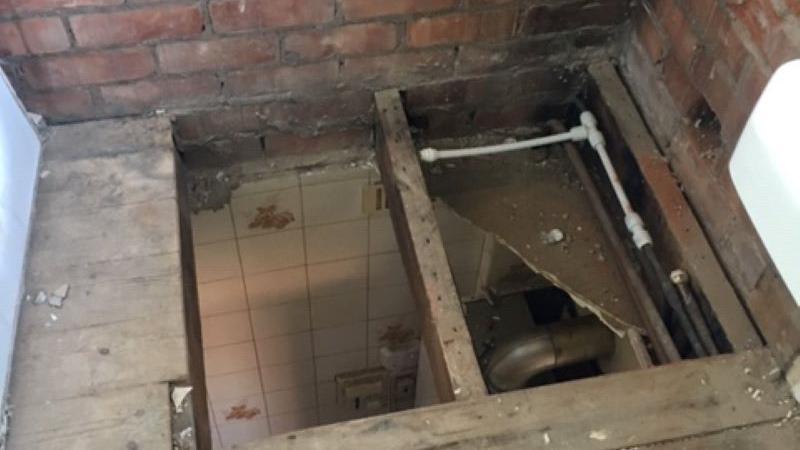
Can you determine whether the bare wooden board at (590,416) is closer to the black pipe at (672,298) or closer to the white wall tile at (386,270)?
the black pipe at (672,298)

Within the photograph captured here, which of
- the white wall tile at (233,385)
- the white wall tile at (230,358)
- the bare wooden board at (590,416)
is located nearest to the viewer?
the bare wooden board at (590,416)

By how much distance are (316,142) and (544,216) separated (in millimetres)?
649

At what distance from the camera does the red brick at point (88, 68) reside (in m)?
1.75

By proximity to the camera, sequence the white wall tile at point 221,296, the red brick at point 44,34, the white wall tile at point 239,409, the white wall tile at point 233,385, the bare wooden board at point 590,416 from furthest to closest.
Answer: the white wall tile at point 239,409 < the white wall tile at point 233,385 < the white wall tile at point 221,296 < the red brick at point 44,34 < the bare wooden board at point 590,416

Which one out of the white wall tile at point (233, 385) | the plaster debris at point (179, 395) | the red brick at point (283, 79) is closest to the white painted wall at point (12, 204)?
the plaster debris at point (179, 395)

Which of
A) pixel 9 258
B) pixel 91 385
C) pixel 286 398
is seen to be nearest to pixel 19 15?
pixel 9 258

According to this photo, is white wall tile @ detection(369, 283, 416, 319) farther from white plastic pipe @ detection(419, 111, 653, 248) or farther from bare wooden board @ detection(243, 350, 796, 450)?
bare wooden board @ detection(243, 350, 796, 450)

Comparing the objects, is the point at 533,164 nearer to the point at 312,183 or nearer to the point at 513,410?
the point at 312,183

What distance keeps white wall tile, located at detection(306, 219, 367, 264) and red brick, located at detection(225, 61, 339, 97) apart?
1.98 feet

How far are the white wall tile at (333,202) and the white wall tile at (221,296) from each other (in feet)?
1.21

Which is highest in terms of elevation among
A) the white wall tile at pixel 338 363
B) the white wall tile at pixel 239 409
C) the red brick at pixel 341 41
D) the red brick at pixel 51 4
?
the red brick at pixel 51 4

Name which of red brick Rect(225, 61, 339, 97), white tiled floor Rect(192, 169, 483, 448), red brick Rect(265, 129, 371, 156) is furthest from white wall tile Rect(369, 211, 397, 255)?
red brick Rect(225, 61, 339, 97)

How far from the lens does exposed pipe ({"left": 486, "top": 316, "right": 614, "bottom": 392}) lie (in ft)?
7.95

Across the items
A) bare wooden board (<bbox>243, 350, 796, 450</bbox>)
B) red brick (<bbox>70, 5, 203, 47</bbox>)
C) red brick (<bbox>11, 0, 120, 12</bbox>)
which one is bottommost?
bare wooden board (<bbox>243, 350, 796, 450</bbox>)
